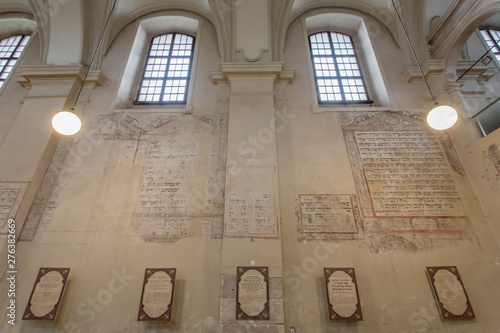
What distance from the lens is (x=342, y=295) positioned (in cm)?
379

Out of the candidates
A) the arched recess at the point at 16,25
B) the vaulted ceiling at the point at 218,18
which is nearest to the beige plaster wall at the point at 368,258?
the vaulted ceiling at the point at 218,18

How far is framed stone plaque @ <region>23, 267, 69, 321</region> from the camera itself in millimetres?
3675

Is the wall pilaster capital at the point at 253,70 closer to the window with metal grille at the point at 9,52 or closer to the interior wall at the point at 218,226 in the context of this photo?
the interior wall at the point at 218,226

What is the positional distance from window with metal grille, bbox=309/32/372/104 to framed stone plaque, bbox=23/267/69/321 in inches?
234

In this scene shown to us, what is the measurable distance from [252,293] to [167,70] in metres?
5.79

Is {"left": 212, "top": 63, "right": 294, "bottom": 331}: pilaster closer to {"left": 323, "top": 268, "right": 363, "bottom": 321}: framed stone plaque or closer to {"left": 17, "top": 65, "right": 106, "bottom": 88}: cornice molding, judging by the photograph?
{"left": 323, "top": 268, "right": 363, "bottom": 321}: framed stone plaque

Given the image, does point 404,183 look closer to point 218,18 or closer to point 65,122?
point 218,18

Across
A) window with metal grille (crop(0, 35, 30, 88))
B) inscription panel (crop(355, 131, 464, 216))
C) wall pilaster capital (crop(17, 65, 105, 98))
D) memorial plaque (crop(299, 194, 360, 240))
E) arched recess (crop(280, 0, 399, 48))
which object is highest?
arched recess (crop(280, 0, 399, 48))

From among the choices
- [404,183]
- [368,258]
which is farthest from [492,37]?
[368,258]

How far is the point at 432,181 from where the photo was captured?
4820 mm

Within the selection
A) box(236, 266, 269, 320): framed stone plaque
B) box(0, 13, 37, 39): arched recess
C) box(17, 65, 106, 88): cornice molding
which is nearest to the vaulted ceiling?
box(17, 65, 106, 88): cornice molding

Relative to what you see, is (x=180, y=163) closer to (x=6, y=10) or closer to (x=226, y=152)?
(x=226, y=152)

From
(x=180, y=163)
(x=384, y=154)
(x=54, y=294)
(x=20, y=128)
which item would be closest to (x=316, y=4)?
(x=384, y=154)

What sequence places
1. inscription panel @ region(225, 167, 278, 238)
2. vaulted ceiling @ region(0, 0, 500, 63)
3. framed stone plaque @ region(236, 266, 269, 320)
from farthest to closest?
vaulted ceiling @ region(0, 0, 500, 63) → inscription panel @ region(225, 167, 278, 238) → framed stone plaque @ region(236, 266, 269, 320)
